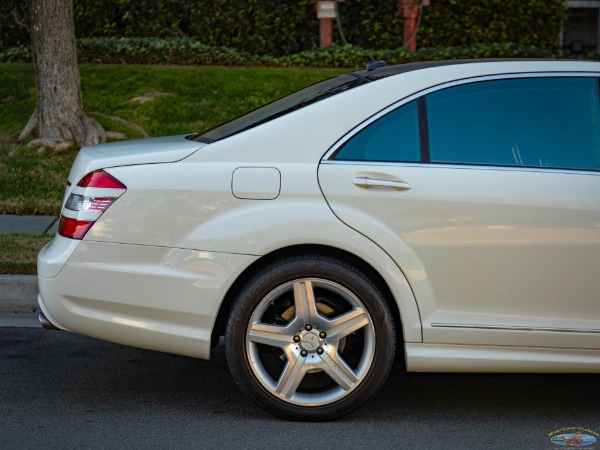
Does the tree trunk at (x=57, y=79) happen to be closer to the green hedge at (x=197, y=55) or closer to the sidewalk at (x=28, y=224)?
the sidewalk at (x=28, y=224)

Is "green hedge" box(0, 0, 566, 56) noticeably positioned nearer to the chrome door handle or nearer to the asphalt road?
the asphalt road

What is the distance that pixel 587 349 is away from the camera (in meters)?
4.76

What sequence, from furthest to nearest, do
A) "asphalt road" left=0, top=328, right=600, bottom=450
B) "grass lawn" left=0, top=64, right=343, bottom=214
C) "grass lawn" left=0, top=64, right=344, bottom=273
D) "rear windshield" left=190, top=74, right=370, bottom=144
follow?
"grass lawn" left=0, top=64, right=343, bottom=214 → "grass lawn" left=0, top=64, right=344, bottom=273 → "rear windshield" left=190, top=74, right=370, bottom=144 → "asphalt road" left=0, top=328, right=600, bottom=450

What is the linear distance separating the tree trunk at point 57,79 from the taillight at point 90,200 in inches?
226

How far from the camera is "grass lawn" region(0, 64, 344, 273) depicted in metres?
10.0

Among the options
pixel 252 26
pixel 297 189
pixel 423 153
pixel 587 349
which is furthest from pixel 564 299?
pixel 252 26

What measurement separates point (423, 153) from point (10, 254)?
3.52 metres

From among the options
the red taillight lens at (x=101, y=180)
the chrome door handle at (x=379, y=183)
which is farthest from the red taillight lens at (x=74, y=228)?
the chrome door handle at (x=379, y=183)

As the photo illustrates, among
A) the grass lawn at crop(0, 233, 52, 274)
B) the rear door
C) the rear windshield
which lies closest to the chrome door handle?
the rear door

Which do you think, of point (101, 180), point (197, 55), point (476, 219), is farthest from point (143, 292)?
point (197, 55)

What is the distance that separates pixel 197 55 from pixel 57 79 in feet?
10.3

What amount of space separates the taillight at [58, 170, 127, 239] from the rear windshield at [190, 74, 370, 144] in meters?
0.50

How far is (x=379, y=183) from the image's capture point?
15.3 ft

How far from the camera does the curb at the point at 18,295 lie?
6738mm
